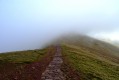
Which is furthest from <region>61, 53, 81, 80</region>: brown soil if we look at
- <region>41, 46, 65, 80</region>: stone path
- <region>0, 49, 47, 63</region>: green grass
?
<region>0, 49, 47, 63</region>: green grass

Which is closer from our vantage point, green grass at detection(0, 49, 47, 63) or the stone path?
the stone path

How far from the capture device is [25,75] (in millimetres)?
34250

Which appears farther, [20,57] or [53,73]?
[20,57]

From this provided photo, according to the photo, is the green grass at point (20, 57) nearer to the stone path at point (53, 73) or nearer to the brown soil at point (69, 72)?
the stone path at point (53, 73)

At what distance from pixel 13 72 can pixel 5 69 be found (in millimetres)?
4421

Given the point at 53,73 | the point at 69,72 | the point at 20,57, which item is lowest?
the point at 69,72

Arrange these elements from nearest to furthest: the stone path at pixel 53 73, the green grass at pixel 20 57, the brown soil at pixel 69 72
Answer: the stone path at pixel 53 73
the brown soil at pixel 69 72
the green grass at pixel 20 57

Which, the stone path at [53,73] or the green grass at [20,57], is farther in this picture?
the green grass at [20,57]

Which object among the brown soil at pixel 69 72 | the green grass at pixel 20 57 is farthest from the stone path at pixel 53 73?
the green grass at pixel 20 57

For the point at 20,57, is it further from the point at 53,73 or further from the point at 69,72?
the point at 69,72

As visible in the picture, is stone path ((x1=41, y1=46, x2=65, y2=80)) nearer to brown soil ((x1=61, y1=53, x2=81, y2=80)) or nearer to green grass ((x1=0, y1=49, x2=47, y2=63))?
brown soil ((x1=61, y1=53, x2=81, y2=80))

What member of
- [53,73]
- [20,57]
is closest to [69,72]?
[53,73]

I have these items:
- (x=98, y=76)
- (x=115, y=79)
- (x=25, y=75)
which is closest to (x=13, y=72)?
(x=25, y=75)

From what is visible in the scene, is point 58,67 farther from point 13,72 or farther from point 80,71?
point 13,72
